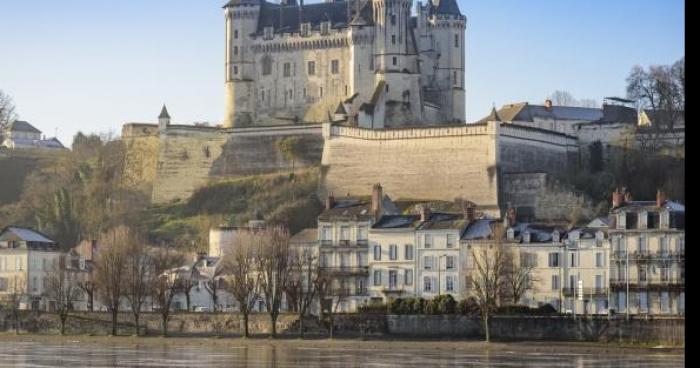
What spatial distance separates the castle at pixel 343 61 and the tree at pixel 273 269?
99.2 ft

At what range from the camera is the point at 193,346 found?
53.5m

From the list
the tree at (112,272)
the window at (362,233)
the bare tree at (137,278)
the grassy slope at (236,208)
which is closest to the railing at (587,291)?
the window at (362,233)

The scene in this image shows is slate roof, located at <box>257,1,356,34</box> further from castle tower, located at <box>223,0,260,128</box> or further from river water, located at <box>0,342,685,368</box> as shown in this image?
river water, located at <box>0,342,685,368</box>

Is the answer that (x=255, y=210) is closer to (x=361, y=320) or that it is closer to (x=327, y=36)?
(x=327, y=36)

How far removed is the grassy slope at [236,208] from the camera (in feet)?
279

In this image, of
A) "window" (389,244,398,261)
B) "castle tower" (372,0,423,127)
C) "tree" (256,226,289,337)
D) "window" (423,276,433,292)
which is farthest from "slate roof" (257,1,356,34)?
"window" (423,276,433,292)

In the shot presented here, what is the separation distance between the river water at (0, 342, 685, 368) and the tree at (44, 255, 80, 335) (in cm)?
1112

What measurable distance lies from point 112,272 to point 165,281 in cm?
255

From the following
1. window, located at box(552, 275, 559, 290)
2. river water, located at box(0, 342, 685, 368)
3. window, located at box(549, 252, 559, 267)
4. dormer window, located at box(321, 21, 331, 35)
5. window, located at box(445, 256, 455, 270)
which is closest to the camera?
river water, located at box(0, 342, 685, 368)

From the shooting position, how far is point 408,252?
63969mm

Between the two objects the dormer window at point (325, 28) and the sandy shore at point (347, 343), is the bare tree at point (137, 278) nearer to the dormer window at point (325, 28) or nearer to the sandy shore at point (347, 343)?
the sandy shore at point (347, 343)

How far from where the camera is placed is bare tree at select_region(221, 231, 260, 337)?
5788 cm
